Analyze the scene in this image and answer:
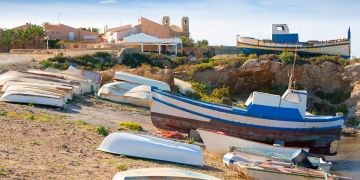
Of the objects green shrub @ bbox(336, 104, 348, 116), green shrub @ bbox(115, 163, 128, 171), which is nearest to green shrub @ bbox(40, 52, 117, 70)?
green shrub @ bbox(336, 104, 348, 116)

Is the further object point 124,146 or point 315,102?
point 315,102

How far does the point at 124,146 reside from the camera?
18781 mm

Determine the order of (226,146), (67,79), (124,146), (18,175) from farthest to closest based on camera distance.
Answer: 1. (67,79)
2. (226,146)
3. (124,146)
4. (18,175)

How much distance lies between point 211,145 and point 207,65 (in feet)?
85.8

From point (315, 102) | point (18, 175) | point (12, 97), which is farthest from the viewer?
point (315, 102)

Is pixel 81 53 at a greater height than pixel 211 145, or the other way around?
pixel 81 53

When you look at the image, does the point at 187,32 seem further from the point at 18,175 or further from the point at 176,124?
the point at 18,175

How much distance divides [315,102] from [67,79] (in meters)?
22.0

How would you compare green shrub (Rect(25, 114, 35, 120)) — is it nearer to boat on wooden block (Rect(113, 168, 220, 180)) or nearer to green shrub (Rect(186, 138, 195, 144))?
green shrub (Rect(186, 138, 195, 144))

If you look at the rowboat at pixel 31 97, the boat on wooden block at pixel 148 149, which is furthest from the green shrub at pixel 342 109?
the boat on wooden block at pixel 148 149

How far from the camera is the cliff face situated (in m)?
50.0

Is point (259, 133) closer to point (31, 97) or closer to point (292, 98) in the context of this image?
point (292, 98)

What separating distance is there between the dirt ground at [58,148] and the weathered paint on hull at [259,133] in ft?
2.60

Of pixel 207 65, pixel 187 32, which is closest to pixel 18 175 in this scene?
pixel 207 65
